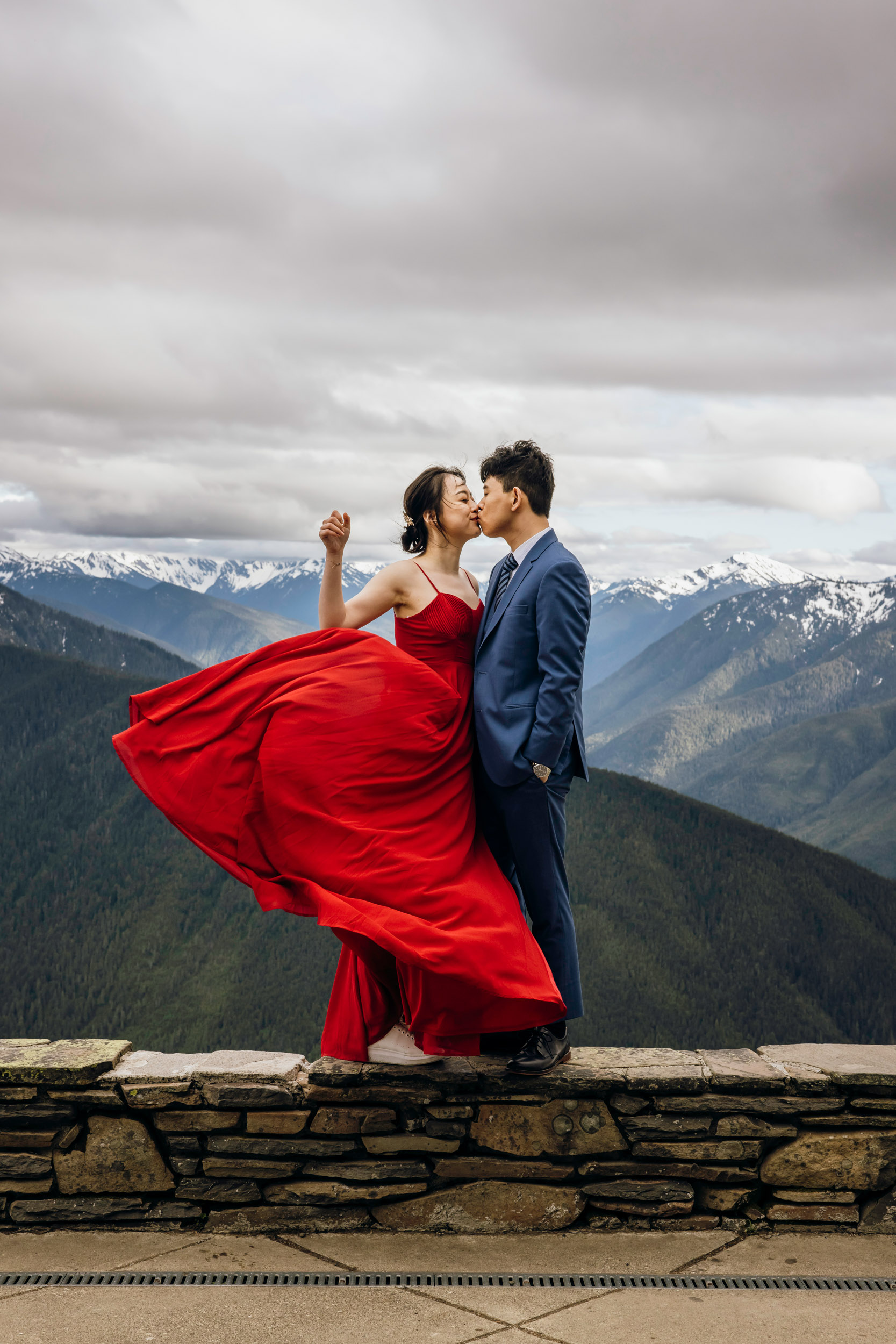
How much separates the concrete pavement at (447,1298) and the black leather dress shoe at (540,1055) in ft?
2.09

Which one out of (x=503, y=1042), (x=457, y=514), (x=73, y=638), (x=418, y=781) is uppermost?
(x=457, y=514)

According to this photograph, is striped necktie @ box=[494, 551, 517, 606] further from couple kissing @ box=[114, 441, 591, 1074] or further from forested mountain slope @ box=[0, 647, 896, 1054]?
forested mountain slope @ box=[0, 647, 896, 1054]

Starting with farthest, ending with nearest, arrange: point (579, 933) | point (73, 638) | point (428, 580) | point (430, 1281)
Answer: point (73, 638), point (579, 933), point (428, 580), point (430, 1281)

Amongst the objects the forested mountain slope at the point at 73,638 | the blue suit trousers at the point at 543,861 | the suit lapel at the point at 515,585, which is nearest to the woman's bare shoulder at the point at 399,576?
the suit lapel at the point at 515,585

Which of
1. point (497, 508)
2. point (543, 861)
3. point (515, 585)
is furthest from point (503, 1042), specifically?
point (497, 508)

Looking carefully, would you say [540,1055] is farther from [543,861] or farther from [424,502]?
[424,502]

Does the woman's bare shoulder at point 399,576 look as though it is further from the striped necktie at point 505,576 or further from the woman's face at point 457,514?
the striped necktie at point 505,576

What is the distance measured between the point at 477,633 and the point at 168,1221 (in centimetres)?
269

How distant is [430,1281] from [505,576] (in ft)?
8.90

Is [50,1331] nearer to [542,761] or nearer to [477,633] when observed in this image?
[542,761]

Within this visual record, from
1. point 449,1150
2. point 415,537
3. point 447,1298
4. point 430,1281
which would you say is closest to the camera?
point 447,1298

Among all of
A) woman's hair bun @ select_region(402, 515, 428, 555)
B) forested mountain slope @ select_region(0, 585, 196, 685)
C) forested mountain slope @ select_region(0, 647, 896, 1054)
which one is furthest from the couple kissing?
forested mountain slope @ select_region(0, 585, 196, 685)

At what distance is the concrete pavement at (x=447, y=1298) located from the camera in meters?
2.98

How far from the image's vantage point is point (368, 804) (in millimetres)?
3713
